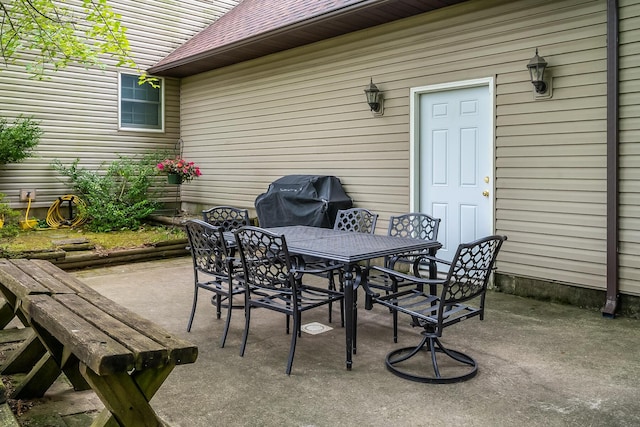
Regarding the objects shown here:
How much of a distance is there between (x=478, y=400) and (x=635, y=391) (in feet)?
3.05

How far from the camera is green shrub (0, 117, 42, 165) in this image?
→ 26.4 ft

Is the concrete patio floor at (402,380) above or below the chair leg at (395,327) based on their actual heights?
below

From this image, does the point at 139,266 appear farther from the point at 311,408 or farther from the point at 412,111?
the point at 311,408

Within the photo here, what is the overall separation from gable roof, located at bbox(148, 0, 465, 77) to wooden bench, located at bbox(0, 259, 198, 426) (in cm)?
457

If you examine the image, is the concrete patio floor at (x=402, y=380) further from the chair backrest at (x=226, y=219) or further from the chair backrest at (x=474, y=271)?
the chair backrest at (x=226, y=219)

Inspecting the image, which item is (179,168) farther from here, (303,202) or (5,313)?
(5,313)

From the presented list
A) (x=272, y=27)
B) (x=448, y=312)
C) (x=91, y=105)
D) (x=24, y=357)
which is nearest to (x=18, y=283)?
(x=24, y=357)

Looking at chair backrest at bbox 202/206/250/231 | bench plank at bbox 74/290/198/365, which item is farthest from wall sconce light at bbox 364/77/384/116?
bench plank at bbox 74/290/198/365

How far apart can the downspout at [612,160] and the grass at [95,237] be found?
5704 millimetres

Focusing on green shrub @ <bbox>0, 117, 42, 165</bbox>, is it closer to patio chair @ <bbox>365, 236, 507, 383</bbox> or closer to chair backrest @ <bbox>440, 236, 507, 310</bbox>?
patio chair @ <bbox>365, 236, 507, 383</bbox>

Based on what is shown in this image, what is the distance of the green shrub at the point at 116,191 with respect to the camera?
8945 millimetres

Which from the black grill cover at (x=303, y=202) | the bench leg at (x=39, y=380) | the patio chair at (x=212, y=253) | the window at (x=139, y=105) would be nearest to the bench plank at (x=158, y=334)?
the bench leg at (x=39, y=380)

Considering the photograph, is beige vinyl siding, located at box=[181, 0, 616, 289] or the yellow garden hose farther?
the yellow garden hose

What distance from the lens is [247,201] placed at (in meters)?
8.93
